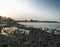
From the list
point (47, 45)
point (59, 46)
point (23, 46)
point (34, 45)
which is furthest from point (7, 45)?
point (59, 46)

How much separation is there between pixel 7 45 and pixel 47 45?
368 cm

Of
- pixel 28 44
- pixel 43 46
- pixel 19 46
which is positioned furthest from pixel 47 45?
pixel 19 46

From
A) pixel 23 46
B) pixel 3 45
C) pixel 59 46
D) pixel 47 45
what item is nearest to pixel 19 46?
pixel 23 46

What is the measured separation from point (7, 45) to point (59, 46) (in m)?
4.68

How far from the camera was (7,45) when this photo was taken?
1323cm

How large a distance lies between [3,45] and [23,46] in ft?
5.81

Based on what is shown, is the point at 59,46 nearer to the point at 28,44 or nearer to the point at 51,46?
the point at 51,46

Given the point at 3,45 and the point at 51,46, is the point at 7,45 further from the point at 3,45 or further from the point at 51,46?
the point at 51,46

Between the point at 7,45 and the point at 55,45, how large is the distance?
172 inches

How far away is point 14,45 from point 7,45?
70 centimetres

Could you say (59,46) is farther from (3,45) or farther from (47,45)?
→ (3,45)

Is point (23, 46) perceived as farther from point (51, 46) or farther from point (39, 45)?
point (51, 46)

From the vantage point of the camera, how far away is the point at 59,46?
543 inches

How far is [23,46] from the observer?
13.5m
